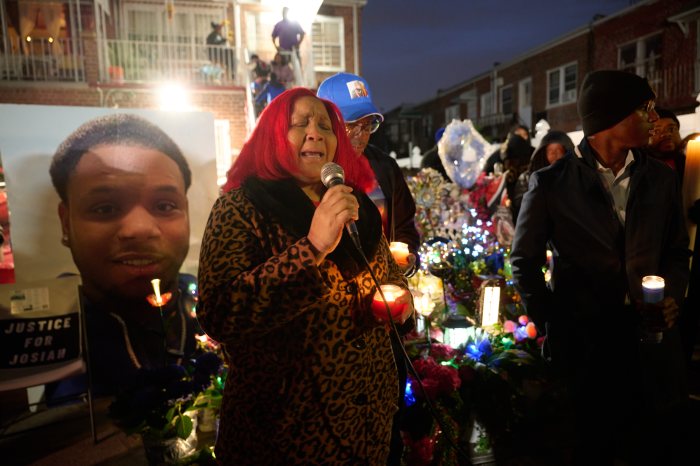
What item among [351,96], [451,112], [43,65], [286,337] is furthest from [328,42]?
[451,112]

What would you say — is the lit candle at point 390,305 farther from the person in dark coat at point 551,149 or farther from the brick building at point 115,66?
the brick building at point 115,66

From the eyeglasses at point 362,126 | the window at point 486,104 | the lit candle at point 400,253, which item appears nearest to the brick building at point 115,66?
the eyeglasses at point 362,126

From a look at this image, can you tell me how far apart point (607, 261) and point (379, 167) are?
4.07 ft

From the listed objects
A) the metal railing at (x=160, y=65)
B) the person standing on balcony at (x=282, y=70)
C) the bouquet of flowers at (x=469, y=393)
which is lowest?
the bouquet of flowers at (x=469, y=393)

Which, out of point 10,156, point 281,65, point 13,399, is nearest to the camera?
point 10,156

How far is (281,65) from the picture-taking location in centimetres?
935

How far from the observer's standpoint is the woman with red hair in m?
1.22

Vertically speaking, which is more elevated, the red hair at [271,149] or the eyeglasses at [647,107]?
the eyeglasses at [647,107]

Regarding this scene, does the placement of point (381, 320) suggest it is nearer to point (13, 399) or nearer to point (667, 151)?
point (667, 151)

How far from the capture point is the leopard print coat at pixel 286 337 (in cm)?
123

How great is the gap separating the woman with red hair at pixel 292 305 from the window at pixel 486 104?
1012 inches

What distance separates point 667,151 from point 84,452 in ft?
17.3

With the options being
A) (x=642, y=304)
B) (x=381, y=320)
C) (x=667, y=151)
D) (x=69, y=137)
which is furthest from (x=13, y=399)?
(x=667, y=151)

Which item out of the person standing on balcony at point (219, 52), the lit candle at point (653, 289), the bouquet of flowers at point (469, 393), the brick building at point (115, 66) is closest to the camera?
the lit candle at point (653, 289)
